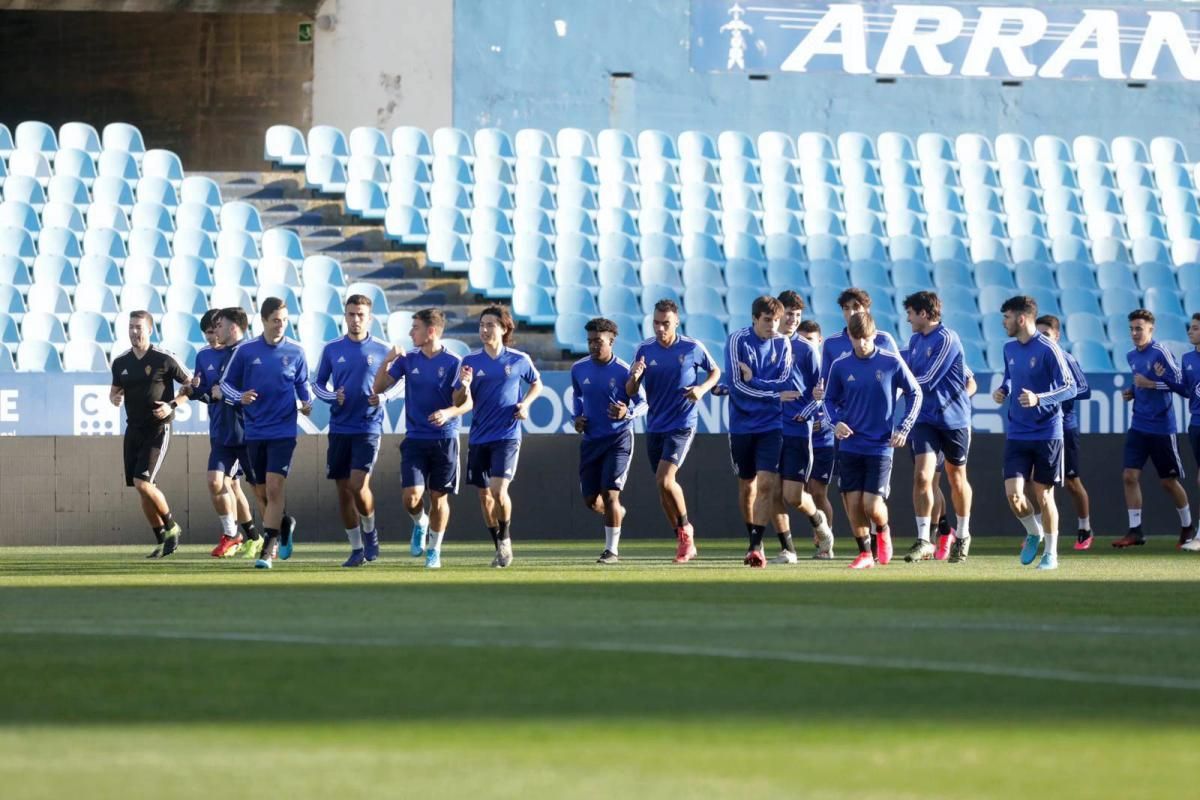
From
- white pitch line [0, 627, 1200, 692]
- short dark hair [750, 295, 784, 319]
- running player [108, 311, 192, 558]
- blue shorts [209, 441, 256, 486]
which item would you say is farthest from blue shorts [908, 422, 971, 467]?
white pitch line [0, 627, 1200, 692]

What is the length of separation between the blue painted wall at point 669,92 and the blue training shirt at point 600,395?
11.3 metres

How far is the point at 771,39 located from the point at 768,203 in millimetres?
3673

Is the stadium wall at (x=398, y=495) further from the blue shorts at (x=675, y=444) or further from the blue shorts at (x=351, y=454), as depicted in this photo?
the blue shorts at (x=351, y=454)

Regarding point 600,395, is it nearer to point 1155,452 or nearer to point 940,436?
point 940,436

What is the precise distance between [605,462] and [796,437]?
1.71 metres

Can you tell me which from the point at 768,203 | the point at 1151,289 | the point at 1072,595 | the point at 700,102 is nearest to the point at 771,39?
the point at 700,102

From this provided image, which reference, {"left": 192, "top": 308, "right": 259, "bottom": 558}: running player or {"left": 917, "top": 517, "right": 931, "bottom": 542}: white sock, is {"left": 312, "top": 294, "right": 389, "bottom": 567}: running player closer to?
{"left": 192, "top": 308, "right": 259, "bottom": 558}: running player

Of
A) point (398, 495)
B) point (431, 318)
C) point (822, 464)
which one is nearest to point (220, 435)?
point (431, 318)

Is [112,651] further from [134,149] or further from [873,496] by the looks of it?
[134,149]

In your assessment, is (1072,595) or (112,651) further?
(1072,595)

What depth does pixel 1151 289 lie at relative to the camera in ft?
85.2

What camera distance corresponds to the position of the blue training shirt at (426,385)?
1570 cm

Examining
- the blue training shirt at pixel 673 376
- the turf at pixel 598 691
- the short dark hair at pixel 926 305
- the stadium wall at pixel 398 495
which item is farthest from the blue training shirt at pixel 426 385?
the stadium wall at pixel 398 495

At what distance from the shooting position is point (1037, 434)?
15125 mm
